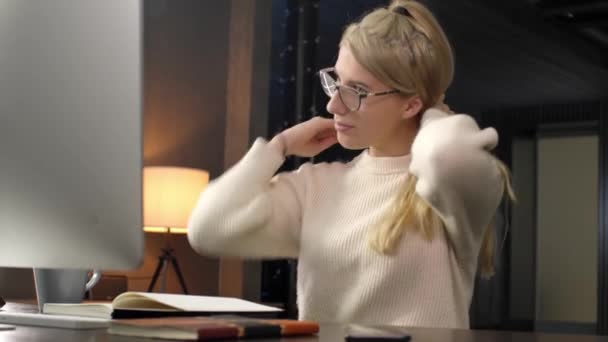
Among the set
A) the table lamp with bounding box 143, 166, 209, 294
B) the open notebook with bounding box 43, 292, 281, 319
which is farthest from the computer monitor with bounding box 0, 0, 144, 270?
the table lamp with bounding box 143, 166, 209, 294

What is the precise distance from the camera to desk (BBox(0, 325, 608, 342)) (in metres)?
0.91

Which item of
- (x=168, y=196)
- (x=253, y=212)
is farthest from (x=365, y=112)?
(x=168, y=196)

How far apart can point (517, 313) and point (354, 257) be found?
6965 mm

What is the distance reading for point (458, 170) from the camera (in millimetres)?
1298

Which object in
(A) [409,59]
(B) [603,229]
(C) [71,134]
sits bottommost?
(B) [603,229]

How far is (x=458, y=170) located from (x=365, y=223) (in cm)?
27

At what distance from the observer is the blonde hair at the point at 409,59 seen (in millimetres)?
1517

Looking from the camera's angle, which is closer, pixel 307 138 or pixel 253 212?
pixel 253 212

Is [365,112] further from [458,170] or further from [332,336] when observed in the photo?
[332,336]

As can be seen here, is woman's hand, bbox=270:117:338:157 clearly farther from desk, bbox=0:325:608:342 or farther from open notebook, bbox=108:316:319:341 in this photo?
open notebook, bbox=108:316:319:341

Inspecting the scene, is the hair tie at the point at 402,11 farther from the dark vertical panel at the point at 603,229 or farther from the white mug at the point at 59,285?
the dark vertical panel at the point at 603,229

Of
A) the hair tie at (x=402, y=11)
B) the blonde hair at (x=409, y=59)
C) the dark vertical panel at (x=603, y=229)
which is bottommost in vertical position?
the dark vertical panel at (x=603, y=229)

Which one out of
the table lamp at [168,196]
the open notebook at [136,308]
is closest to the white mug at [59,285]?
the open notebook at [136,308]

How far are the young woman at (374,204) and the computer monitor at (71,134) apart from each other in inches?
20.0
